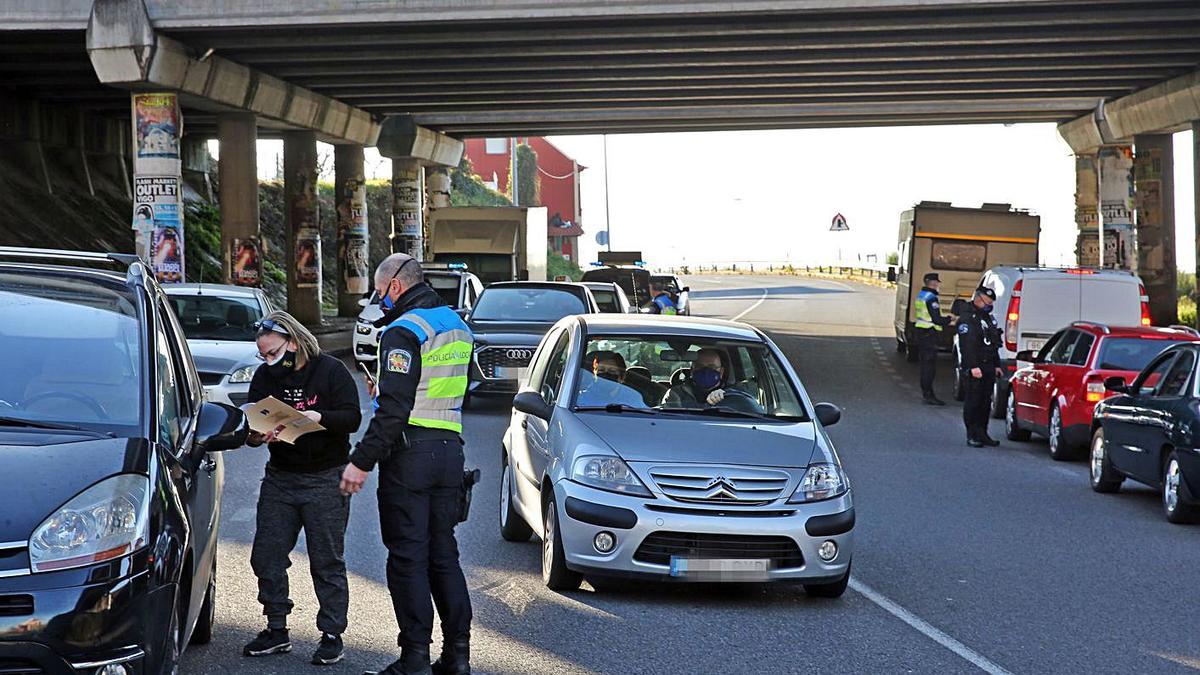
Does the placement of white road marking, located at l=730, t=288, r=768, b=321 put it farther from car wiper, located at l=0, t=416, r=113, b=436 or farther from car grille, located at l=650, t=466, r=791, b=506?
car wiper, located at l=0, t=416, r=113, b=436

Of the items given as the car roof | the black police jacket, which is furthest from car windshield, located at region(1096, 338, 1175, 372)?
the car roof

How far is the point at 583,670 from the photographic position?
718cm

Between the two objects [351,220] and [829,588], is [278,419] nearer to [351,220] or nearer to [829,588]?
[829,588]

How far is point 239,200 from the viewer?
3950 cm

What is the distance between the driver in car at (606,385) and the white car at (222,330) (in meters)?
6.78

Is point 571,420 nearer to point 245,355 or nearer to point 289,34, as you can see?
point 245,355

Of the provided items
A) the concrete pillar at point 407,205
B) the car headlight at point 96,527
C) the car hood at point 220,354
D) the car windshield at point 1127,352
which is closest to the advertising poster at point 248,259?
the concrete pillar at point 407,205

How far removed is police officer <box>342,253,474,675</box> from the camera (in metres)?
6.68

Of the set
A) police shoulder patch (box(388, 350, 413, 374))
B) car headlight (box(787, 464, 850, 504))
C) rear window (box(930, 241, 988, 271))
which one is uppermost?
rear window (box(930, 241, 988, 271))

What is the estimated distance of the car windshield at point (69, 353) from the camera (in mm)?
5914

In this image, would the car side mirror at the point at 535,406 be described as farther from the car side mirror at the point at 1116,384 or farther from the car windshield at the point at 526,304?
the car windshield at the point at 526,304

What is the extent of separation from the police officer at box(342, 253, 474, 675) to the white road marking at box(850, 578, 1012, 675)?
2.37 metres

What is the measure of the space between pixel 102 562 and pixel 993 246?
92.4ft

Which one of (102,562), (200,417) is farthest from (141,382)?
(102,562)
